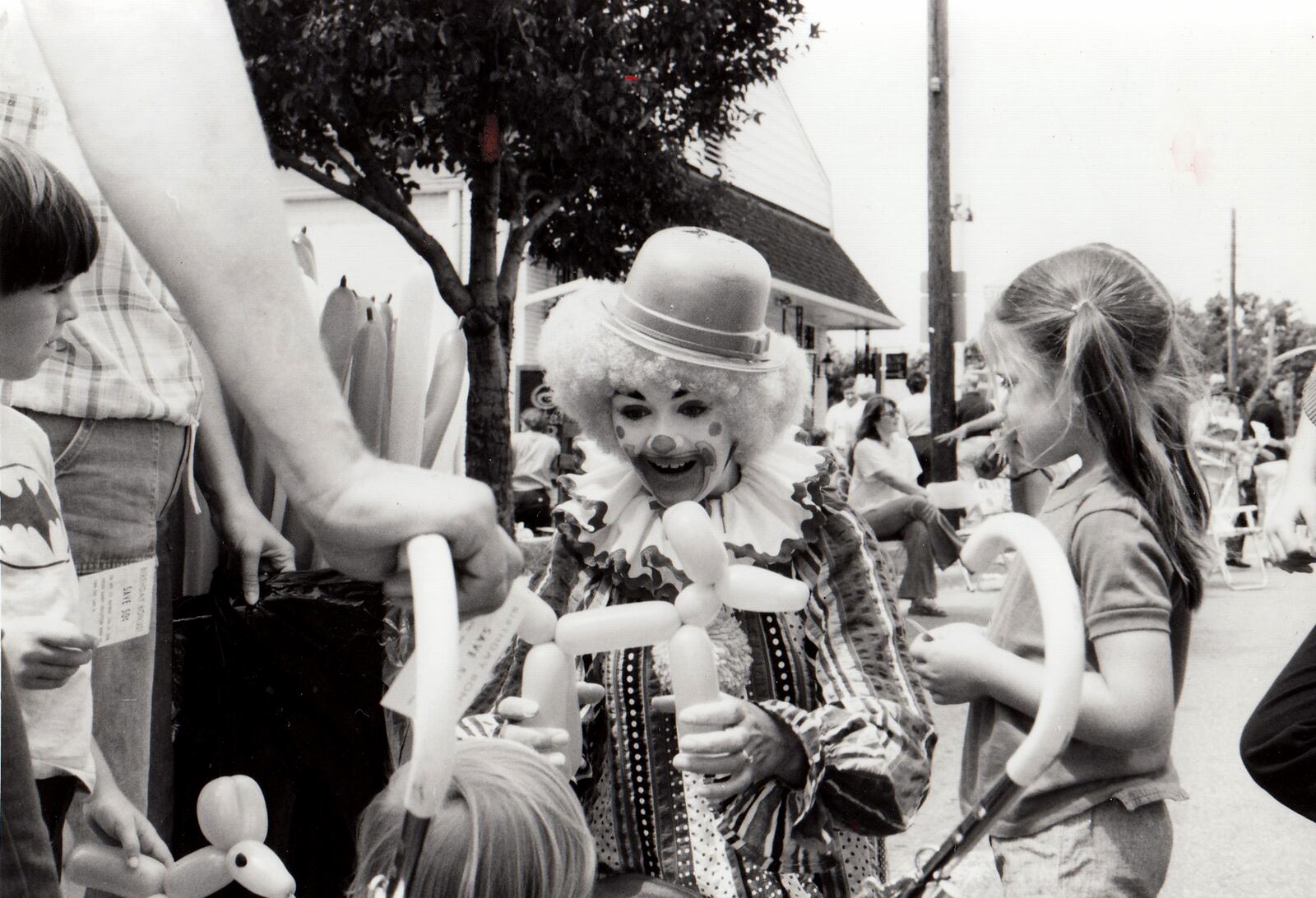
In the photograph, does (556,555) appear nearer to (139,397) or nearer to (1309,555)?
(139,397)

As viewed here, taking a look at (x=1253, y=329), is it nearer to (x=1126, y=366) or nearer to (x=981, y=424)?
(x=981, y=424)

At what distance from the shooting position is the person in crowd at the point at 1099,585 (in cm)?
177

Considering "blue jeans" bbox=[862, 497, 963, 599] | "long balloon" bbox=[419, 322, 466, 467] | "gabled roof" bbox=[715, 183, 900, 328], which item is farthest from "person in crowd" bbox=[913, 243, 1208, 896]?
"gabled roof" bbox=[715, 183, 900, 328]

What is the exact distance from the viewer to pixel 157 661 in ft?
6.16

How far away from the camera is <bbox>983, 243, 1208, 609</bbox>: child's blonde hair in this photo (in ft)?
6.30

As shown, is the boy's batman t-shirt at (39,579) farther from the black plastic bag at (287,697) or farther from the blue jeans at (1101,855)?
the blue jeans at (1101,855)

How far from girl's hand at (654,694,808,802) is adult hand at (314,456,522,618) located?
0.57 m

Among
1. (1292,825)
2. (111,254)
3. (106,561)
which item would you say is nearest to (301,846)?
(106,561)

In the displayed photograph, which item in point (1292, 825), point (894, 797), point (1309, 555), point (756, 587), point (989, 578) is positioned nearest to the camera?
point (756, 587)

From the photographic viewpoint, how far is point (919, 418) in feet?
40.7

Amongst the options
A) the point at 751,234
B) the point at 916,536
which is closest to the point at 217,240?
the point at 916,536

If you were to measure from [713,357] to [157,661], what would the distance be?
91 centimetres

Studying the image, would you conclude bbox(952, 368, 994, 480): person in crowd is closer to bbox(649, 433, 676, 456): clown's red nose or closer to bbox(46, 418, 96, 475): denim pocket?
bbox(649, 433, 676, 456): clown's red nose

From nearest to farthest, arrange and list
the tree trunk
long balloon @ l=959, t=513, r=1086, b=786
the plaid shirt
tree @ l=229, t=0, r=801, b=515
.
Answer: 1. long balloon @ l=959, t=513, r=1086, b=786
2. the plaid shirt
3. tree @ l=229, t=0, r=801, b=515
4. the tree trunk
